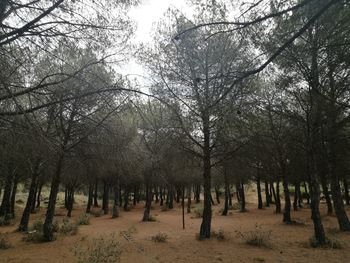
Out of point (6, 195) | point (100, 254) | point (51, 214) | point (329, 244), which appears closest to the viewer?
point (100, 254)

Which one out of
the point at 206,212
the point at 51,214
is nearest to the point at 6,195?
the point at 51,214

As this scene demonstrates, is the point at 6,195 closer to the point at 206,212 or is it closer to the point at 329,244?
the point at 206,212

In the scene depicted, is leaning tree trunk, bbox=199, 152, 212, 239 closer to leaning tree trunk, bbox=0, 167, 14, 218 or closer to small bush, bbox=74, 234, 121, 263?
small bush, bbox=74, 234, 121, 263

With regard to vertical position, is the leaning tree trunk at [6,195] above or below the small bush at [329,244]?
above

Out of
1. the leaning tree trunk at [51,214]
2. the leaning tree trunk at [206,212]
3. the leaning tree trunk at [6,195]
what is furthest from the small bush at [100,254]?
the leaning tree trunk at [6,195]

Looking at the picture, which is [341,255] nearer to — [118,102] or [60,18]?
[118,102]

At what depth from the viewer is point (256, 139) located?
40.2 feet

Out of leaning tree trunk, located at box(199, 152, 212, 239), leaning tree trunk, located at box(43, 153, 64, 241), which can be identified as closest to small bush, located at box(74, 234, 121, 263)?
leaning tree trunk, located at box(43, 153, 64, 241)

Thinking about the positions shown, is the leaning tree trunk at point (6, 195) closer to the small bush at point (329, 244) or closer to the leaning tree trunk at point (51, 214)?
the leaning tree trunk at point (51, 214)

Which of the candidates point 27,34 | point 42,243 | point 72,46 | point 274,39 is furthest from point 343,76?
point 42,243

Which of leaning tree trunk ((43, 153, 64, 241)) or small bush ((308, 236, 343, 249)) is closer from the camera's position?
small bush ((308, 236, 343, 249))

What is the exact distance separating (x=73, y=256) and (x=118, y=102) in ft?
20.6

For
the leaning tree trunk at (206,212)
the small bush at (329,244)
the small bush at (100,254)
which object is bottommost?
the small bush at (100,254)

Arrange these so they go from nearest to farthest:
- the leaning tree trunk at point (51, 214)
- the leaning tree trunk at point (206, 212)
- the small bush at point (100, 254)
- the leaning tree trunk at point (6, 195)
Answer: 1. the small bush at point (100, 254)
2. the leaning tree trunk at point (51, 214)
3. the leaning tree trunk at point (206, 212)
4. the leaning tree trunk at point (6, 195)
